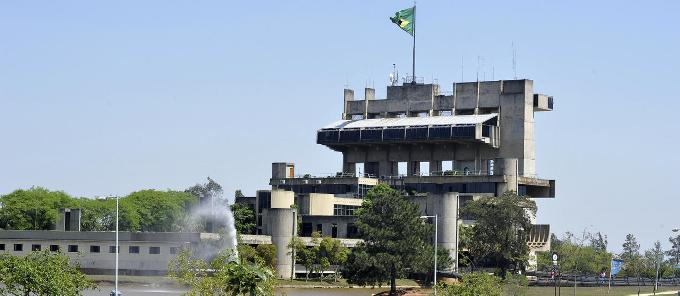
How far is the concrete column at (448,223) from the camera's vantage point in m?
175

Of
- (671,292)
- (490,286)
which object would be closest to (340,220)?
(671,292)

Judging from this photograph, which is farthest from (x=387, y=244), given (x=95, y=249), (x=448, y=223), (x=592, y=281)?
(x=448, y=223)

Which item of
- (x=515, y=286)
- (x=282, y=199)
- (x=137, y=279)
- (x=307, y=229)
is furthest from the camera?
(x=282, y=199)

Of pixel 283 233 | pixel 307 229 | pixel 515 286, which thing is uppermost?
pixel 307 229

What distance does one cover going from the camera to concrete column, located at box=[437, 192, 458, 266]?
175375 mm

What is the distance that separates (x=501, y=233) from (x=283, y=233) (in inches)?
1007

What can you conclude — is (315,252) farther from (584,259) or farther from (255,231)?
(584,259)

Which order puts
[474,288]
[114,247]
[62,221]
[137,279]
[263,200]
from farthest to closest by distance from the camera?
[263,200] → [62,221] → [114,247] → [137,279] → [474,288]

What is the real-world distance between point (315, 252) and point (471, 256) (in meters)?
24.0

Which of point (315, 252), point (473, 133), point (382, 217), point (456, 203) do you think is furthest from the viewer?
point (473, 133)

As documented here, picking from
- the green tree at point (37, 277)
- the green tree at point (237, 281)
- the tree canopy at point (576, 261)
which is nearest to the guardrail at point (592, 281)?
the tree canopy at point (576, 261)

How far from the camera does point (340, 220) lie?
186500 mm

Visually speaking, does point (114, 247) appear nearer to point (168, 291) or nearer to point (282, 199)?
point (168, 291)

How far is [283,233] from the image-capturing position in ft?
555
